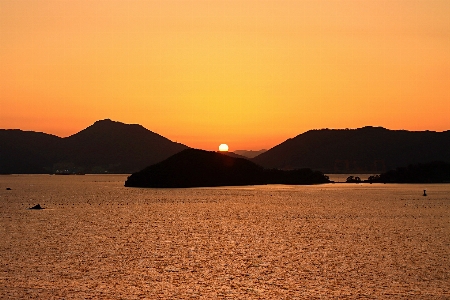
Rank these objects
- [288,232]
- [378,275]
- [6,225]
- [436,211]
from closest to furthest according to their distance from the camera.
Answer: [378,275] → [288,232] → [6,225] → [436,211]

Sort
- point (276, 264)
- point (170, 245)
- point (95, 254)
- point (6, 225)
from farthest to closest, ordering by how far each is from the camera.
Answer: point (6, 225) < point (170, 245) < point (95, 254) < point (276, 264)

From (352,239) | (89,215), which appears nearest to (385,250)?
(352,239)

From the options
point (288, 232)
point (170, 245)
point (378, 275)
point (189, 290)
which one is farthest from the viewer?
point (288, 232)

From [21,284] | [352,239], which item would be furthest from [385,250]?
[21,284]

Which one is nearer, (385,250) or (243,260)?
(243,260)

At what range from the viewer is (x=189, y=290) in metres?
34.9

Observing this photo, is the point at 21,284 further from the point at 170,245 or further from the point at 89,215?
the point at 89,215

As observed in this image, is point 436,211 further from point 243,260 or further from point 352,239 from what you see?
point 243,260

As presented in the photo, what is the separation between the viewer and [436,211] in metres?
104

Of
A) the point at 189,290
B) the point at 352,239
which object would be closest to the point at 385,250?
the point at 352,239

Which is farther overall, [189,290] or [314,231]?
[314,231]

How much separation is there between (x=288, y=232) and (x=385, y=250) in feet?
58.9

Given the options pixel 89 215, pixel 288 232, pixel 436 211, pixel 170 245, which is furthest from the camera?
pixel 436 211

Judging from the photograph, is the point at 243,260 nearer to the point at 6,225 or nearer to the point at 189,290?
the point at 189,290
